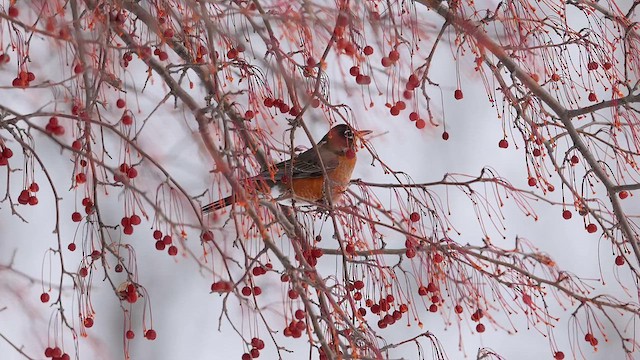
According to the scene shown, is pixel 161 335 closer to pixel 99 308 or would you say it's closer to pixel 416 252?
pixel 99 308

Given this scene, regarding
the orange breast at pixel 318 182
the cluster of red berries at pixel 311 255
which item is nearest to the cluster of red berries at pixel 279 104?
the cluster of red berries at pixel 311 255

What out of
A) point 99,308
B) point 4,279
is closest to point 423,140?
point 99,308

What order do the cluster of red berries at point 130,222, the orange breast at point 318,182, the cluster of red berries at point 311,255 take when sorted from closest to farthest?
the cluster of red berries at point 311,255 < the cluster of red berries at point 130,222 < the orange breast at point 318,182

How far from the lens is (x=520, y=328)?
507 cm

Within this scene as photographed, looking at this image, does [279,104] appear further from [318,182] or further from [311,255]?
[318,182]

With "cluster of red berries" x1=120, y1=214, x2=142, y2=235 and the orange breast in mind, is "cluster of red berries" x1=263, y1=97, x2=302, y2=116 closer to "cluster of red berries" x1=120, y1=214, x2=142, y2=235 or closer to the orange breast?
"cluster of red berries" x1=120, y1=214, x2=142, y2=235

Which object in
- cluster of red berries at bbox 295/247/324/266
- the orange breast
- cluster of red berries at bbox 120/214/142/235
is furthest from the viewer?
the orange breast

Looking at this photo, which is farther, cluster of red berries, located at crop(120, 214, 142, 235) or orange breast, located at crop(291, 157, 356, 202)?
orange breast, located at crop(291, 157, 356, 202)

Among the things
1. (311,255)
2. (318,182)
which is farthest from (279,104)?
(318,182)

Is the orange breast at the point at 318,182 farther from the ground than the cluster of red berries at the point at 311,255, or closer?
farther from the ground

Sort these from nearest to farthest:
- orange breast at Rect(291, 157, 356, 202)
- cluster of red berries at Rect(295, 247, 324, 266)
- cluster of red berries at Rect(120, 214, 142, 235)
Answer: cluster of red berries at Rect(295, 247, 324, 266)
cluster of red berries at Rect(120, 214, 142, 235)
orange breast at Rect(291, 157, 356, 202)

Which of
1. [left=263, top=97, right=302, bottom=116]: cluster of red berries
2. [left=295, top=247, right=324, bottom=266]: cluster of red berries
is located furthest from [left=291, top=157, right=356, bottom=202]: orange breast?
[left=295, top=247, right=324, bottom=266]: cluster of red berries

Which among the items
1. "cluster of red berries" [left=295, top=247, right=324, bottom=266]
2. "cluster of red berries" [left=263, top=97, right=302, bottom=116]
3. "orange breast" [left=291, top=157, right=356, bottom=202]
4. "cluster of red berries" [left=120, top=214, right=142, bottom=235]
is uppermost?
"orange breast" [left=291, top=157, right=356, bottom=202]

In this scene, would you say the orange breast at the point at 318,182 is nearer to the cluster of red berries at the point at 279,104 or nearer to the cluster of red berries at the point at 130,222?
the cluster of red berries at the point at 279,104
